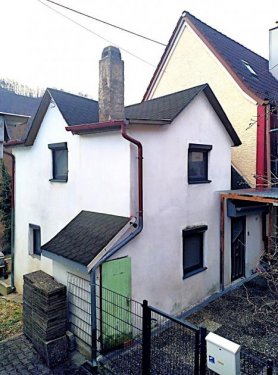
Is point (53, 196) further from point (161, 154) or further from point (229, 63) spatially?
point (229, 63)

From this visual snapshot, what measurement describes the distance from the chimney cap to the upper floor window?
8.85 ft

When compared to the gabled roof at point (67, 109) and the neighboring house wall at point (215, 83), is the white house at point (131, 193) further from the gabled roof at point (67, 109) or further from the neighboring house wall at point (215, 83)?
the neighboring house wall at point (215, 83)

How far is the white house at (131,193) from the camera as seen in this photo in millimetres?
6852

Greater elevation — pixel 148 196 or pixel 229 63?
pixel 229 63

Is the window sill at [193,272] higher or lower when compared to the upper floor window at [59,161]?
lower

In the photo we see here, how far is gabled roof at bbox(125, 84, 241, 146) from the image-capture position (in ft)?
26.2

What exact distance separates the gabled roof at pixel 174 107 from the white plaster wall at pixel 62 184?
55.7 inches

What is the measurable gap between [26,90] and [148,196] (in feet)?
101

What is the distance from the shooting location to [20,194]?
36.3ft

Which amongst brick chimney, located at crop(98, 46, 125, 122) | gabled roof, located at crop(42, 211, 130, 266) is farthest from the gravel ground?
brick chimney, located at crop(98, 46, 125, 122)

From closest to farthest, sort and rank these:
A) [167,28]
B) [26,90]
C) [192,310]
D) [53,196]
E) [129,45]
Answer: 1. [192,310]
2. [53,196]
3. [129,45]
4. [167,28]
5. [26,90]

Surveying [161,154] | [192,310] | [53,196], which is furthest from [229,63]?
[192,310]

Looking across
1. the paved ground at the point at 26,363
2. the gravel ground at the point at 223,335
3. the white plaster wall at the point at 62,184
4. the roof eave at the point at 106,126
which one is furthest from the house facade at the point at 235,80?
the paved ground at the point at 26,363

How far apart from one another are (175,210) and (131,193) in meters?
1.76
